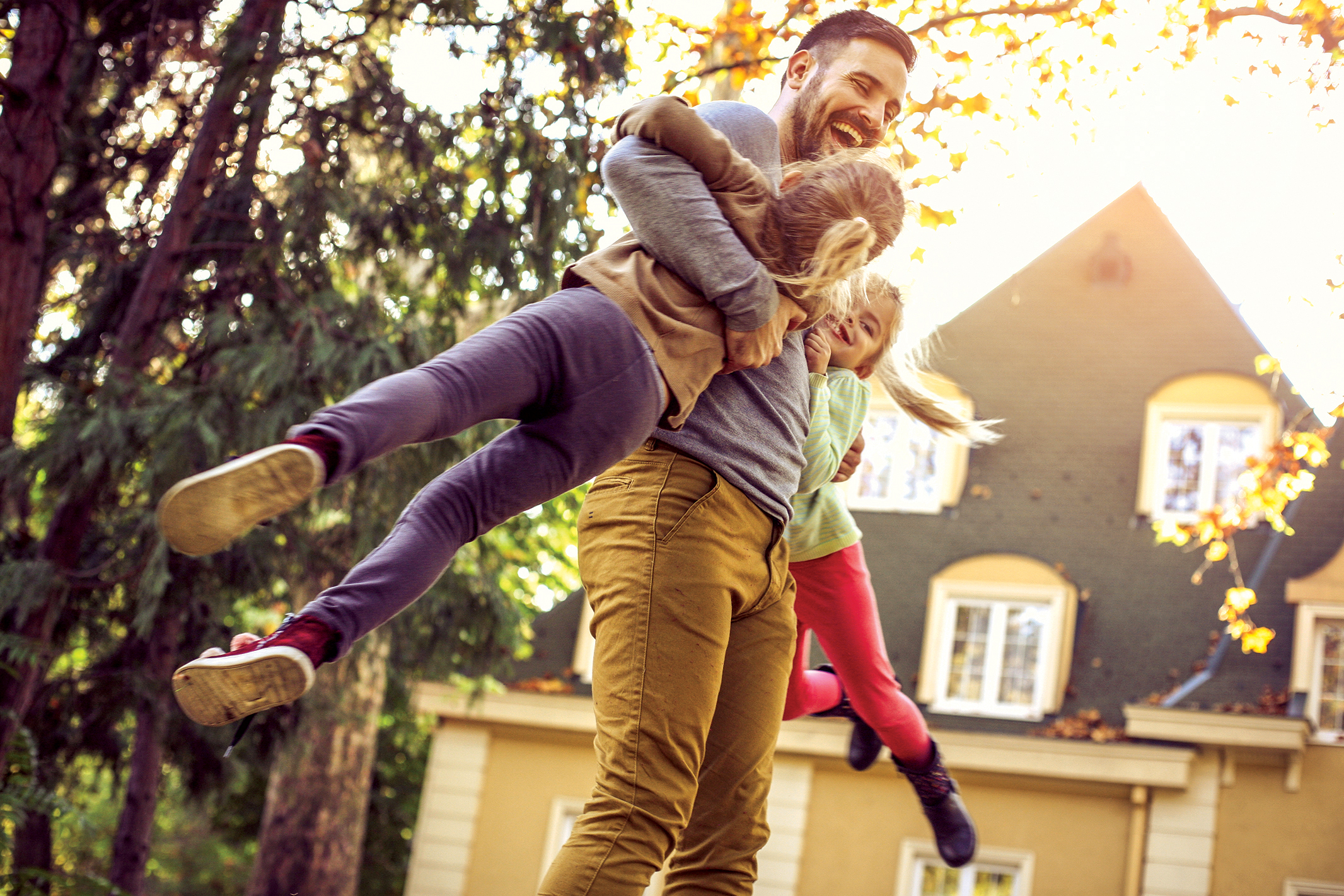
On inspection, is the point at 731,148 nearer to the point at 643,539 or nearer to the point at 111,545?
the point at 643,539

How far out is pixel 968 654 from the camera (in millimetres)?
12133

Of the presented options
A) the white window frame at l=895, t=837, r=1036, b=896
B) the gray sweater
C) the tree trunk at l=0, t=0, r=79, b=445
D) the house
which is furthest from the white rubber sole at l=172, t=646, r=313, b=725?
the white window frame at l=895, t=837, r=1036, b=896

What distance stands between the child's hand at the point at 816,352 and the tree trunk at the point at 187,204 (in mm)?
3674

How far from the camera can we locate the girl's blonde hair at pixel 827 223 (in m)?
2.04

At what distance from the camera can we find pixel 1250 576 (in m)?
11.9

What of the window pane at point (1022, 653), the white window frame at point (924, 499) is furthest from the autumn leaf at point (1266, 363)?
the white window frame at point (924, 499)

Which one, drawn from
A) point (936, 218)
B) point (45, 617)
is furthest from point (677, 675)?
point (936, 218)

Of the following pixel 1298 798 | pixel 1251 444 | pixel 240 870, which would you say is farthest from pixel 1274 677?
pixel 240 870

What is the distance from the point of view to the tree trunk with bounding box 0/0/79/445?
188 inches

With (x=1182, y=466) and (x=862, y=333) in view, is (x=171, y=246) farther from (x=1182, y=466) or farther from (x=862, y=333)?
(x=1182, y=466)

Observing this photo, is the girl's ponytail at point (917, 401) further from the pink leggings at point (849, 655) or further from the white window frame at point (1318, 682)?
the white window frame at point (1318, 682)

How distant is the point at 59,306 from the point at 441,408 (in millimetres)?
5056

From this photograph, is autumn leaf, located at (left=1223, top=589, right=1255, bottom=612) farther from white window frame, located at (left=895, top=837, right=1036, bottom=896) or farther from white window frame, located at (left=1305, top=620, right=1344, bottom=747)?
white window frame, located at (left=895, top=837, right=1036, bottom=896)

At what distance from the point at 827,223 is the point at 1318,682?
10.7 metres
